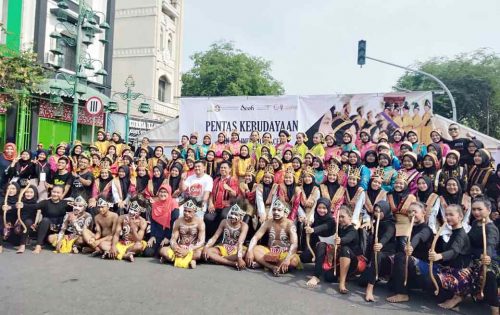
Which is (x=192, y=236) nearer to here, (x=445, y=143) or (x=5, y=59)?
(x=445, y=143)

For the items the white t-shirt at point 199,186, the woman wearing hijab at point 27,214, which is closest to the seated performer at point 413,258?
the white t-shirt at point 199,186

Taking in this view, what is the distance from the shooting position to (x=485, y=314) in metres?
4.64

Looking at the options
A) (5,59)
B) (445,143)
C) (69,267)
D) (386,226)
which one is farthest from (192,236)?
(5,59)

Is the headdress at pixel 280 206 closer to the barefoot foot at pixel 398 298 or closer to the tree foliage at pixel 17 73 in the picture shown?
the barefoot foot at pixel 398 298

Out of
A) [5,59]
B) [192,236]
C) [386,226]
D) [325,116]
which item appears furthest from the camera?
[5,59]

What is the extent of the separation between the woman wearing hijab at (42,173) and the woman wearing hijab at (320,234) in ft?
15.8

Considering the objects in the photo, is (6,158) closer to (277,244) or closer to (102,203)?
(102,203)

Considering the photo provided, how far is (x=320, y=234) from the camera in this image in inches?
231

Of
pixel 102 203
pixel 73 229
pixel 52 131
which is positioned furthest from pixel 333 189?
pixel 52 131

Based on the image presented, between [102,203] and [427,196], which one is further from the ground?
[427,196]

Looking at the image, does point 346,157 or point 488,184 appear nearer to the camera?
point 488,184

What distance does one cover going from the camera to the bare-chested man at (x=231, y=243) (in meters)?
6.18

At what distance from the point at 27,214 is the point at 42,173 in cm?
111

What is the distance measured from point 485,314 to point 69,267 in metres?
5.18
